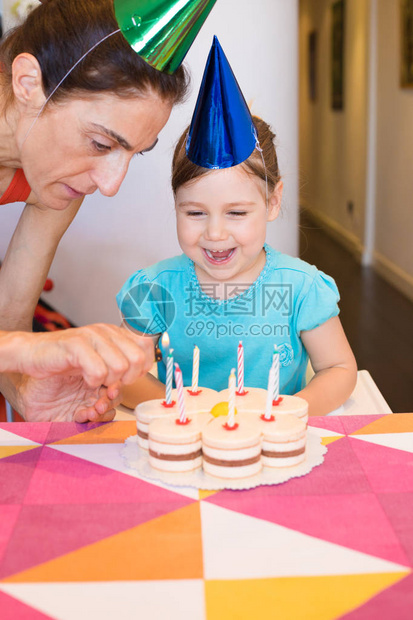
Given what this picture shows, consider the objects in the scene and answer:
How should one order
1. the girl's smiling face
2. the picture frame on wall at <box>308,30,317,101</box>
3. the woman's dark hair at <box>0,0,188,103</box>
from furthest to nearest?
1. the picture frame on wall at <box>308,30,317,101</box>
2. the girl's smiling face
3. the woman's dark hair at <box>0,0,188,103</box>

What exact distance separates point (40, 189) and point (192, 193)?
0.31m

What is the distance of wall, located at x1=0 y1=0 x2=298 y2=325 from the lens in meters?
2.06

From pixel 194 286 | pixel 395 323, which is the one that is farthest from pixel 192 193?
pixel 395 323

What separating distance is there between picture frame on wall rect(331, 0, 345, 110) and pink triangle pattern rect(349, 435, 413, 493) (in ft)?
18.7

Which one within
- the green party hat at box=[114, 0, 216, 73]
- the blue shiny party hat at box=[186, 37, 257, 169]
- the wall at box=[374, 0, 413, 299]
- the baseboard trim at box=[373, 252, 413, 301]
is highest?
the green party hat at box=[114, 0, 216, 73]

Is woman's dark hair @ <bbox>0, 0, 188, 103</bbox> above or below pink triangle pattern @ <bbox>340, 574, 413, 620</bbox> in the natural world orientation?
above

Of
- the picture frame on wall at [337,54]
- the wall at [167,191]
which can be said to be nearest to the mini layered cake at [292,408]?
the wall at [167,191]

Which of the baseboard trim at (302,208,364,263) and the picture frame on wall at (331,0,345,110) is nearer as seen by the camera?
the baseboard trim at (302,208,364,263)

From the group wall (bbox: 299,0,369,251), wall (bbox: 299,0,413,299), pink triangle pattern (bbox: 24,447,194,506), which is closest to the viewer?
pink triangle pattern (bbox: 24,447,194,506)

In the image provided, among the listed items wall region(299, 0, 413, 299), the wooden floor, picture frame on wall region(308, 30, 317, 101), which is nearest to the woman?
the wooden floor

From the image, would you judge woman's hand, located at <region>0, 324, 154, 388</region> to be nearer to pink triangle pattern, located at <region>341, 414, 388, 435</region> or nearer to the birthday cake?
the birthday cake

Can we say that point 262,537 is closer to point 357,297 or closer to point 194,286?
point 194,286

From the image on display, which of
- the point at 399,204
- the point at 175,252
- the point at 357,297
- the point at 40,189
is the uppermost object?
the point at 40,189

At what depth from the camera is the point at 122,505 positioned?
0.76 m
